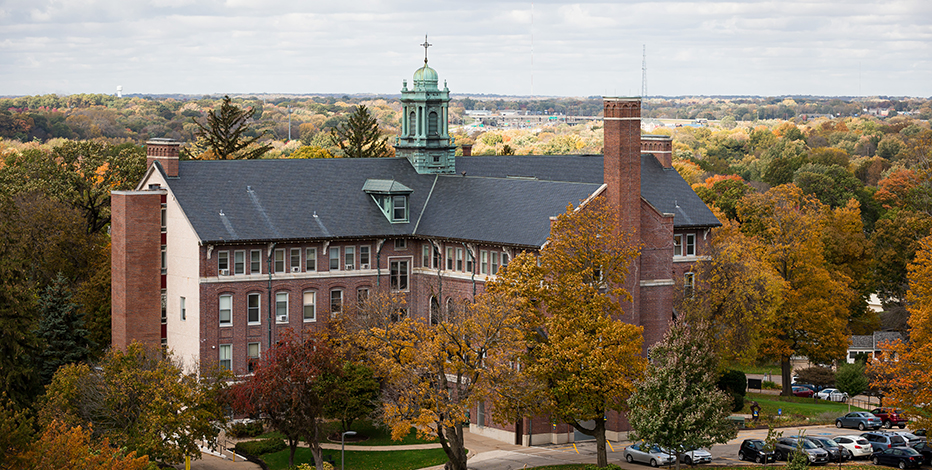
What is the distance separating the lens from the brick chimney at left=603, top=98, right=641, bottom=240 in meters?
66.6

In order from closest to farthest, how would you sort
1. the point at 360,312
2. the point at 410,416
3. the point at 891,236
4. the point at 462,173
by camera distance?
1. the point at 410,416
2. the point at 360,312
3. the point at 462,173
4. the point at 891,236

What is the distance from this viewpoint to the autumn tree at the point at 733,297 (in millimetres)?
76312

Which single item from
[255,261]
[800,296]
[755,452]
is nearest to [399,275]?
[255,261]

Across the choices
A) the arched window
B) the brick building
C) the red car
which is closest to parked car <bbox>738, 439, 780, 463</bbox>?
the brick building

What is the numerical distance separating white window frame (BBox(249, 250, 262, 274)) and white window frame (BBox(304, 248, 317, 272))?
290cm

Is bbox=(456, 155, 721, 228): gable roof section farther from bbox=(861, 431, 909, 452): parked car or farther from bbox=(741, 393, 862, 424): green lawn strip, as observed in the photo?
bbox=(861, 431, 909, 452): parked car

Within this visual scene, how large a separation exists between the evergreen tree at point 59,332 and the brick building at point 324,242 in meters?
2.39

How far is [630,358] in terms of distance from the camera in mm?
58531

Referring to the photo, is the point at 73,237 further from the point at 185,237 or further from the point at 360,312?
the point at 360,312

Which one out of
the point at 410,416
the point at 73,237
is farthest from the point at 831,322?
the point at 73,237

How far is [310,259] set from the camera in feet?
236

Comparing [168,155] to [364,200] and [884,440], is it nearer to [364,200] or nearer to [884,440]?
[364,200]

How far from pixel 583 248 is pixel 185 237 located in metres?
23.6

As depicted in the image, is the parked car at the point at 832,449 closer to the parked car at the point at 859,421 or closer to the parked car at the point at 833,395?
the parked car at the point at 859,421
